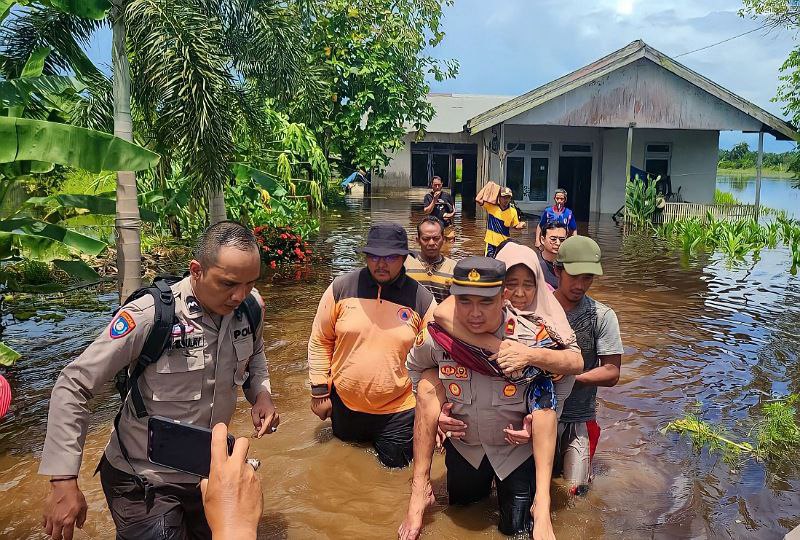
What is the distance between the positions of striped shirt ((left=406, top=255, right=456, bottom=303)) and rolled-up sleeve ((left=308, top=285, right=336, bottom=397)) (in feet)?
3.04

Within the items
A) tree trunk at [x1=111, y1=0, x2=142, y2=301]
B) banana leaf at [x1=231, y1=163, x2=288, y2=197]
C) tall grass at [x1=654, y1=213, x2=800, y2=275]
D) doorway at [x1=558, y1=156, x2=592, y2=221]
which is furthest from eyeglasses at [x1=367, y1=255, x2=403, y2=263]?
doorway at [x1=558, y1=156, x2=592, y2=221]

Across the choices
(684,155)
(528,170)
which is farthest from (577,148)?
(684,155)

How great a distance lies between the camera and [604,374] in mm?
3746

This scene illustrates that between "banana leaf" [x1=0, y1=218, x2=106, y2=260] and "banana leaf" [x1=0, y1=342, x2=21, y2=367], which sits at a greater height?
"banana leaf" [x1=0, y1=218, x2=106, y2=260]

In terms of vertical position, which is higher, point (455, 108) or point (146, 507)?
point (455, 108)

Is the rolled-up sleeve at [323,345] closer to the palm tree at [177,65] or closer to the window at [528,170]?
the palm tree at [177,65]

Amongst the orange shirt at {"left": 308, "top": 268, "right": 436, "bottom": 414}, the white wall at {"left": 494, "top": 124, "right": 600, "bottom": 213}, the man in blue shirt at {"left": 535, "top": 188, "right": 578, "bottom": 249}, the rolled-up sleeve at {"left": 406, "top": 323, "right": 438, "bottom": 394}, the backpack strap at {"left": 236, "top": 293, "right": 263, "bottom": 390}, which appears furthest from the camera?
the white wall at {"left": 494, "top": 124, "right": 600, "bottom": 213}

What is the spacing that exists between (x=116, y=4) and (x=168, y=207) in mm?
3569

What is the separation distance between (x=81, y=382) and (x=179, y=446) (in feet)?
1.54

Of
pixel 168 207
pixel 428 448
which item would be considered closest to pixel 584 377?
pixel 428 448

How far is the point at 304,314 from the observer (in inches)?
340

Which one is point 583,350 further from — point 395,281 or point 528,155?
point 528,155

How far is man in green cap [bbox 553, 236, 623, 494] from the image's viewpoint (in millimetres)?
3762

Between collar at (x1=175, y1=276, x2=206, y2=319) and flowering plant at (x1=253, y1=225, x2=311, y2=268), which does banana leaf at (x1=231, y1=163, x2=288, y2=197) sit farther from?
collar at (x1=175, y1=276, x2=206, y2=319)
